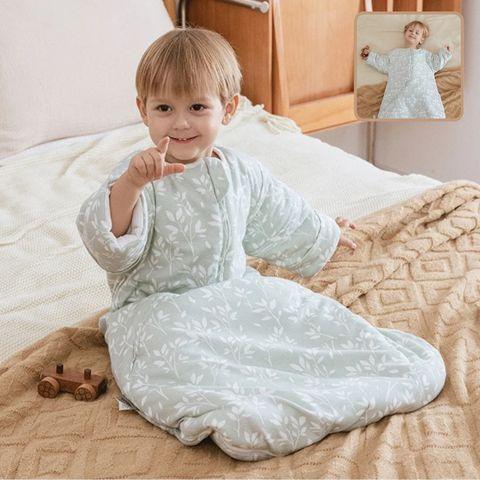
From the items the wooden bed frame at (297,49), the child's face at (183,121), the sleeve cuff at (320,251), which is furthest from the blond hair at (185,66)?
the wooden bed frame at (297,49)

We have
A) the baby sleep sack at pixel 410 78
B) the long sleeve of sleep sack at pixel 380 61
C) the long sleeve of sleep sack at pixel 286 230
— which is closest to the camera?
the long sleeve of sleep sack at pixel 286 230

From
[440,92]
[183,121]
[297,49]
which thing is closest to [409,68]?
Answer: [440,92]

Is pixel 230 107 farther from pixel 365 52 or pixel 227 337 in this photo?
pixel 365 52

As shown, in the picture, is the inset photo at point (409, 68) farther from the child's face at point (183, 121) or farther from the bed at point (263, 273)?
the child's face at point (183, 121)

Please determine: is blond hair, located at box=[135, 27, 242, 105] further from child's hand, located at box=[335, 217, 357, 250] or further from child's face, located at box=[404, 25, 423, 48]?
child's face, located at box=[404, 25, 423, 48]

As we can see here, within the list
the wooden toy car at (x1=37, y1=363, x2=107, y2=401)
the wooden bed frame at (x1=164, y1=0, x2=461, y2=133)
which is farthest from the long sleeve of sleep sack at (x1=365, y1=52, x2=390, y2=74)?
the wooden toy car at (x1=37, y1=363, x2=107, y2=401)

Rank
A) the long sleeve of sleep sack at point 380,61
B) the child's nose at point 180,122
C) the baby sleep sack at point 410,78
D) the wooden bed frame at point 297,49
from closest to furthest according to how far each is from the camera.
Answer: the child's nose at point 180,122 < the baby sleep sack at point 410,78 < the long sleeve of sleep sack at point 380,61 < the wooden bed frame at point 297,49

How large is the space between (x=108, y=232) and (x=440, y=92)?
1.25 meters

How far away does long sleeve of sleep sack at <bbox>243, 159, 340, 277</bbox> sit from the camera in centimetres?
152

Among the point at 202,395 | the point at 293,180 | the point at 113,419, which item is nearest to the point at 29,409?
the point at 113,419

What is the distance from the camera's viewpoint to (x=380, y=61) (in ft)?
7.18

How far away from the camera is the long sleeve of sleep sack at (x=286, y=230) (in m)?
1.52

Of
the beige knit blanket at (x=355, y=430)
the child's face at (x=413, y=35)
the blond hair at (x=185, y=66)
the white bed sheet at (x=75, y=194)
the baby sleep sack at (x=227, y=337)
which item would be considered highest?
the blond hair at (x=185, y=66)

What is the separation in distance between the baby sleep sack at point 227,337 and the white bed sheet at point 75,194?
186 mm
